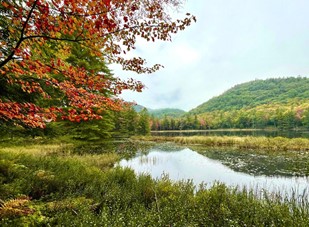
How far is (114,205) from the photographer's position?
177 inches

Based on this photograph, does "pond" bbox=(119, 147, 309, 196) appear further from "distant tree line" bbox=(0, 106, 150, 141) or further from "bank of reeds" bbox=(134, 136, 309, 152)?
"bank of reeds" bbox=(134, 136, 309, 152)

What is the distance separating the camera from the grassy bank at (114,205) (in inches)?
142

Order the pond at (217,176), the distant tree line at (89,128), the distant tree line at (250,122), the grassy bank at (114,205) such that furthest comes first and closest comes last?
the distant tree line at (250,122)
the pond at (217,176)
the distant tree line at (89,128)
the grassy bank at (114,205)

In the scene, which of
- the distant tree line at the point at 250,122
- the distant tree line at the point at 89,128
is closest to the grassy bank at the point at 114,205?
the distant tree line at the point at 89,128

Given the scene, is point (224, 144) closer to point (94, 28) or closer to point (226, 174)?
point (226, 174)

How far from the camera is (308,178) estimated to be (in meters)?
12.0

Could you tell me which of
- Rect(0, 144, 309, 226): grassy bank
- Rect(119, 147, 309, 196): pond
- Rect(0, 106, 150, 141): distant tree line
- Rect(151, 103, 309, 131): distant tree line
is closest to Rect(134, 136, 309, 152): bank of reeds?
Rect(119, 147, 309, 196): pond

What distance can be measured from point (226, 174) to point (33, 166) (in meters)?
10.6

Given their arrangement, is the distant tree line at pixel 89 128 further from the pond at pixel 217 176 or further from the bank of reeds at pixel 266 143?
the bank of reeds at pixel 266 143

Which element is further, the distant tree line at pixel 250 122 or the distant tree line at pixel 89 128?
the distant tree line at pixel 250 122

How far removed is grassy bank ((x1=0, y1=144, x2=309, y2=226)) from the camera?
360 centimetres

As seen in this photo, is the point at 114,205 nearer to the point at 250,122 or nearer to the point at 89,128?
the point at 89,128

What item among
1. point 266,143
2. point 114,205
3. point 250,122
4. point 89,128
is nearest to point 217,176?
point 114,205

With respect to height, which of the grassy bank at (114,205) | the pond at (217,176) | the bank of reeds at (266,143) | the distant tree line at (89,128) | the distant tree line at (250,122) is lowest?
the pond at (217,176)
